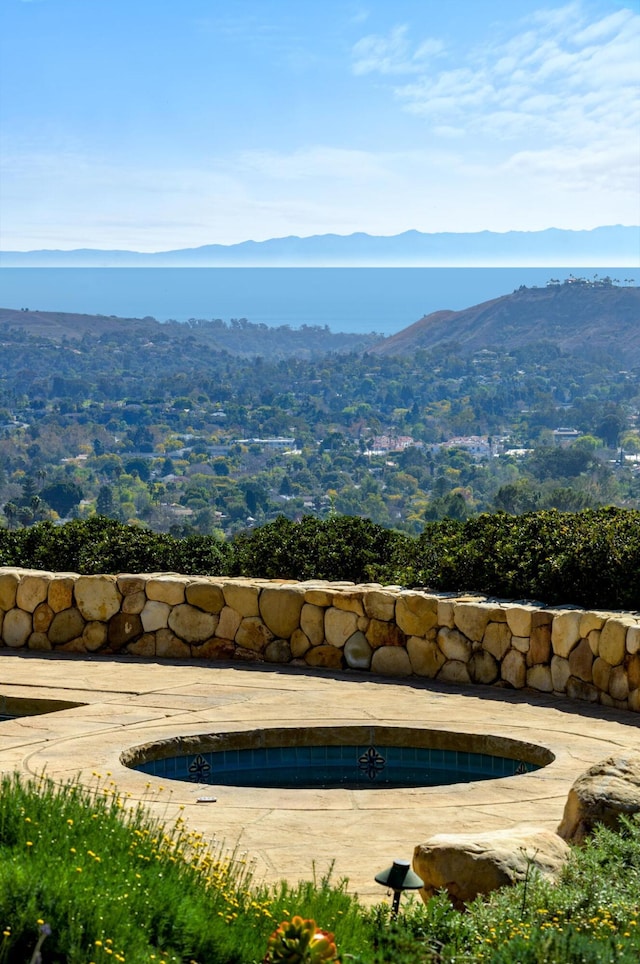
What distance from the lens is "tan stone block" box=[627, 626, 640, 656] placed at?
829cm

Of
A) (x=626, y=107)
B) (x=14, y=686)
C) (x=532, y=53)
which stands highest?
(x=532, y=53)

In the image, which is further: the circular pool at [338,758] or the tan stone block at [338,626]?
the tan stone block at [338,626]

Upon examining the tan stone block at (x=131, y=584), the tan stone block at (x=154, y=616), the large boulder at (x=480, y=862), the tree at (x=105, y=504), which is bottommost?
the tree at (x=105, y=504)

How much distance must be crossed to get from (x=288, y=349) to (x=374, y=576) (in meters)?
189

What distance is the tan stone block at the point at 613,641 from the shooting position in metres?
8.44

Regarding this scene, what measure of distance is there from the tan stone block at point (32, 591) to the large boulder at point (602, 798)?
6033mm

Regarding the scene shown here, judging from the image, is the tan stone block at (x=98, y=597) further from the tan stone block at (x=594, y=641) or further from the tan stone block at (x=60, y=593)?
the tan stone block at (x=594, y=641)

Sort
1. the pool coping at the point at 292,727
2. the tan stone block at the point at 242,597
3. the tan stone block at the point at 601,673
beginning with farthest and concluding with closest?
the tan stone block at the point at 242,597 < the tan stone block at the point at 601,673 < the pool coping at the point at 292,727

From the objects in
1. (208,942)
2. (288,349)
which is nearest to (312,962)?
(208,942)

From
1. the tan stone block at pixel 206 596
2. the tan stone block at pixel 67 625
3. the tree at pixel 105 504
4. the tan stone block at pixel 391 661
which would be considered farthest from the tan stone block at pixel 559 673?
the tree at pixel 105 504

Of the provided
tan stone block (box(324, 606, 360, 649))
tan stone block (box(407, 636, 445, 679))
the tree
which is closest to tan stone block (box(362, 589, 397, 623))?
tan stone block (box(324, 606, 360, 649))

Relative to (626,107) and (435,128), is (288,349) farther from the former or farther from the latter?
Answer: (626,107)

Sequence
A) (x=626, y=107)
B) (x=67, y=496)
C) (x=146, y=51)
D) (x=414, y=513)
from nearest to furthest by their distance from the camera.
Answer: (x=626, y=107), (x=146, y=51), (x=67, y=496), (x=414, y=513)

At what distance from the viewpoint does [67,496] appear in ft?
173
